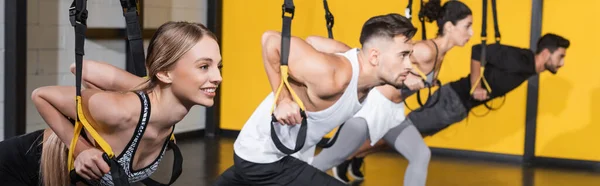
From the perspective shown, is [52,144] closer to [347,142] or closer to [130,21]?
[130,21]

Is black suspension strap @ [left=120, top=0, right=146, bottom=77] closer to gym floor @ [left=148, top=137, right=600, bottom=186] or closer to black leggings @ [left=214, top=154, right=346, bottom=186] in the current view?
black leggings @ [left=214, top=154, right=346, bottom=186]

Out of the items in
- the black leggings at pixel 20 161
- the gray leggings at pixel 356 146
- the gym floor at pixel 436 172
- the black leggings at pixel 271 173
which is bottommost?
the gym floor at pixel 436 172

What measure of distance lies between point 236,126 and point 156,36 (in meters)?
4.80

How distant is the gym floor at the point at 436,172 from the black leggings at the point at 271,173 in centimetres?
185

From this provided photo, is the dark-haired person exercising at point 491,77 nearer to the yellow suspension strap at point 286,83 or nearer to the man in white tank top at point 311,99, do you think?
the man in white tank top at point 311,99

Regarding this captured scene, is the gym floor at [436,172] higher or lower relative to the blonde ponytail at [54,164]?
lower

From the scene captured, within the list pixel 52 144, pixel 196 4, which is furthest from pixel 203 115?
pixel 52 144

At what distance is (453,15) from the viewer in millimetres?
5324

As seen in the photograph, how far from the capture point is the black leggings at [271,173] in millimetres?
3352

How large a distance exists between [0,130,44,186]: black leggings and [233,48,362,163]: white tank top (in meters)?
0.85

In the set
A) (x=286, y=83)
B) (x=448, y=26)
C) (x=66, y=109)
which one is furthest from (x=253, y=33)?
(x=66, y=109)

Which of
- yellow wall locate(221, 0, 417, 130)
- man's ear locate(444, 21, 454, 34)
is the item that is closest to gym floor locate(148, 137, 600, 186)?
yellow wall locate(221, 0, 417, 130)

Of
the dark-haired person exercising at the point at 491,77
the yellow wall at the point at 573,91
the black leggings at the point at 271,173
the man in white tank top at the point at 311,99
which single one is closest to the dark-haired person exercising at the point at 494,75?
the dark-haired person exercising at the point at 491,77

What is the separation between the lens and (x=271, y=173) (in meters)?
3.43
